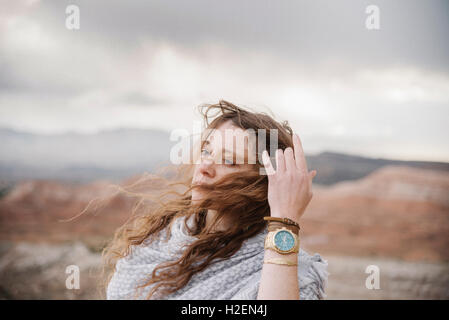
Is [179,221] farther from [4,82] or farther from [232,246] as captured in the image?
[4,82]

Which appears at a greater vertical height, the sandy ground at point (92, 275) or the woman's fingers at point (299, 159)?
the woman's fingers at point (299, 159)

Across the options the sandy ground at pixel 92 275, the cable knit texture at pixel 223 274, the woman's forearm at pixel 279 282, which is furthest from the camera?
the sandy ground at pixel 92 275

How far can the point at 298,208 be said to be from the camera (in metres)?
0.80

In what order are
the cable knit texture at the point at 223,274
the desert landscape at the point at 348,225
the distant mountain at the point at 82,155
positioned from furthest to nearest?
the desert landscape at the point at 348,225, the distant mountain at the point at 82,155, the cable knit texture at the point at 223,274

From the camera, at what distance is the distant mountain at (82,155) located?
241 inches

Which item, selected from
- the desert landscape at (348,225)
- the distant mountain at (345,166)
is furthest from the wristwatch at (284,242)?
the distant mountain at (345,166)

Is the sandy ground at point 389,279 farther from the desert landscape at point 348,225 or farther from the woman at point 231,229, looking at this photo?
the woman at point 231,229

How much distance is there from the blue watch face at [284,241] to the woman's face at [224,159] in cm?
23

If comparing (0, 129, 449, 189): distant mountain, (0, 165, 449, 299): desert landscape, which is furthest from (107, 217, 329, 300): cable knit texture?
(0, 165, 449, 299): desert landscape

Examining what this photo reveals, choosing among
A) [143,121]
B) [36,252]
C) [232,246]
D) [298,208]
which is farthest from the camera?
[36,252]

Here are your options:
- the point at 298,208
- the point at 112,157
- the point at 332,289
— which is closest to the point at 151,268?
the point at 298,208

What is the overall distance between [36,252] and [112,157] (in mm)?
2876
